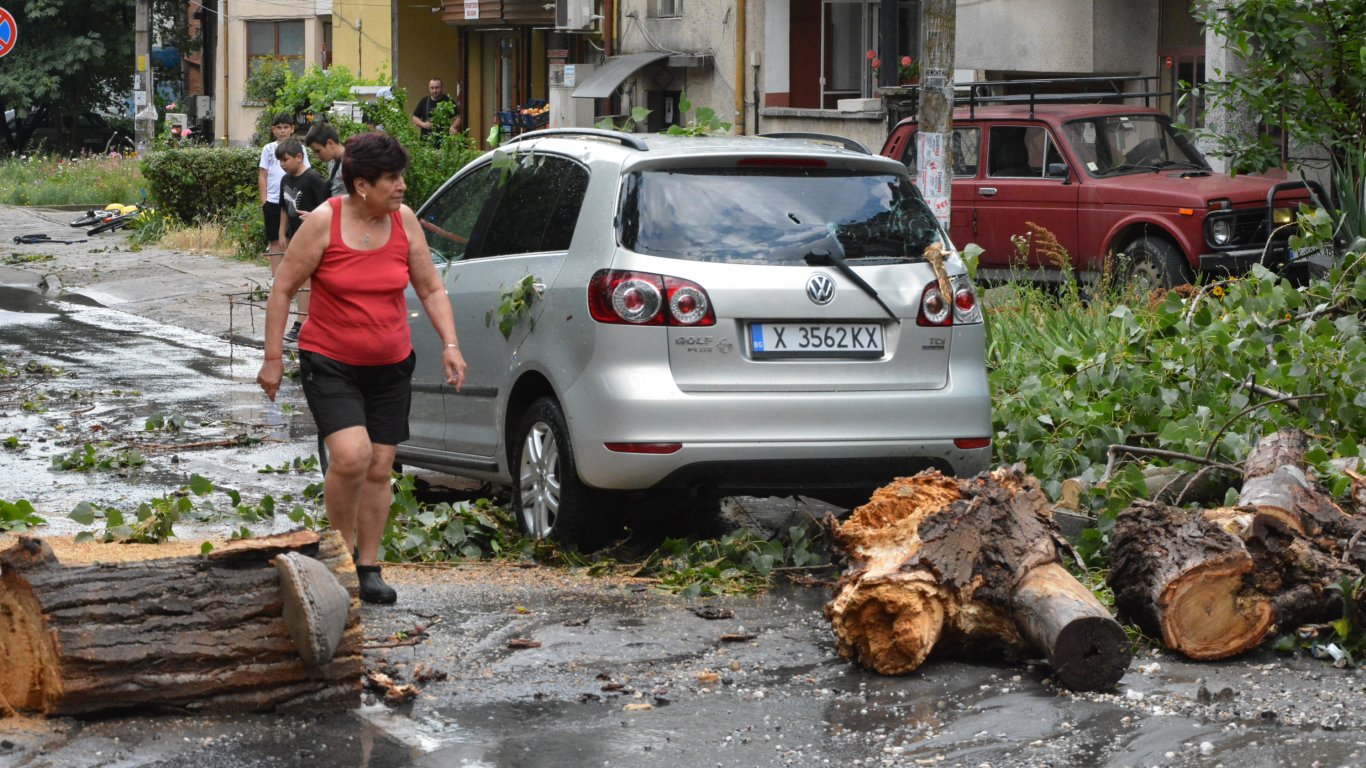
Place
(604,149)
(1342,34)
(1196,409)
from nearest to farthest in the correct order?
(604,149)
(1196,409)
(1342,34)

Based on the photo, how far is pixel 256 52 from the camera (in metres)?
43.0

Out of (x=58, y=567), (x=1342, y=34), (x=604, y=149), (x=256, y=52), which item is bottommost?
(x=58, y=567)

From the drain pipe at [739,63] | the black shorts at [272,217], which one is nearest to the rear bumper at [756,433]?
the black shorts at [272,217]

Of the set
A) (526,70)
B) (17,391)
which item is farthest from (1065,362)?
(526,70)

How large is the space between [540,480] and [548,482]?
0.25 feet

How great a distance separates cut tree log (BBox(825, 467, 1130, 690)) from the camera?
525cm

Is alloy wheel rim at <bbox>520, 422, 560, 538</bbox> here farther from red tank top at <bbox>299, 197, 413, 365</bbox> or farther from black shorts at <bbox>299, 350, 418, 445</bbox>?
red tank top at <bbox>299, 197, 413, 365</bbox>

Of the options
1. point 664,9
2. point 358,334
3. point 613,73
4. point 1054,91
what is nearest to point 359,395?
point 358,334

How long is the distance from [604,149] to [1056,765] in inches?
137

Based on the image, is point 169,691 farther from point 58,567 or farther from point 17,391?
point 17,391

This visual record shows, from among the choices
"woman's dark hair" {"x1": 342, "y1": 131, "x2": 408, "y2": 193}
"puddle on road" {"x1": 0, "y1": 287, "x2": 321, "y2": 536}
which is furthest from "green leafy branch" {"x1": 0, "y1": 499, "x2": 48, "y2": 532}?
"woman's dark hair" {"x1": 342, "y1": 131, "x2": 408, "y2": 193}

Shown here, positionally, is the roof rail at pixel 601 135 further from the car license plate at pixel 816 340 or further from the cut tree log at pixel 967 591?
the cut tree log at pixel 967 591

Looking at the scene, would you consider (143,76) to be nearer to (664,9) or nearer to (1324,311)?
(664,9)

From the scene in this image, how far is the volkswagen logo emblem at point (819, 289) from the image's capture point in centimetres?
669
